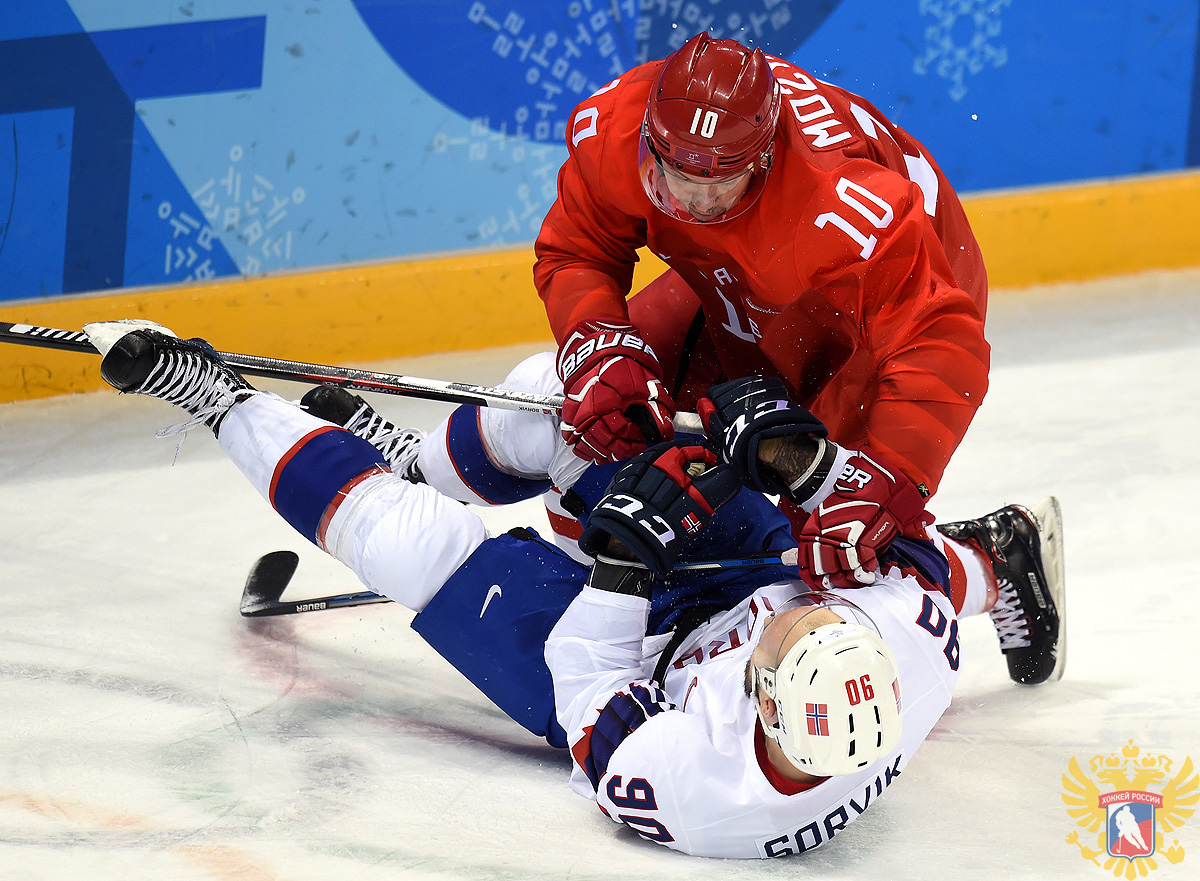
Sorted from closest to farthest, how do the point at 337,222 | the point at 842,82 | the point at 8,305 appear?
the point at 8,305, the point at 337,222, the point at 842,82

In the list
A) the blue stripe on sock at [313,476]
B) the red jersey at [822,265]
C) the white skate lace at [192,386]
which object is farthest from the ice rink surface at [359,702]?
the red jersey at [822,265]

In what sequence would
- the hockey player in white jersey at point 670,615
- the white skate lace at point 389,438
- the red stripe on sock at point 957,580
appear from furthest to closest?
the white skate lace at point 389,438 < the red stripe on sock at point 957,580 < the hockey player in white jersey at point 670,615

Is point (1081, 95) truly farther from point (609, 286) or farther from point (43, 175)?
point (43, 175)

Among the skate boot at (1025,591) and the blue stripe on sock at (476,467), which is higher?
the blue stripe on sock at (476,467)

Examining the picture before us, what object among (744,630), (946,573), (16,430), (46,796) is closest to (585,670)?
(744,630)

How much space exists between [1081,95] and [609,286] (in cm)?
318

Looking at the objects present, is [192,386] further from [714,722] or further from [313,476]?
[714,722]

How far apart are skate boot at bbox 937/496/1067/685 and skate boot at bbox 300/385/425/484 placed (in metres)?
1.15

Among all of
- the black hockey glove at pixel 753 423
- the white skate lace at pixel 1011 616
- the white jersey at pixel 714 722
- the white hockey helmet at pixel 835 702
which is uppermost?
the black hockey glove at pixel 753 423

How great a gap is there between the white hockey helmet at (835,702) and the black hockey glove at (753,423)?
0.34m

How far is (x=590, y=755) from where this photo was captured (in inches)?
72.8

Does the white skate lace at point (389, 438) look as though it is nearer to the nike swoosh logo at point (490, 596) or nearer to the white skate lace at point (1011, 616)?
the nike swoosh logo at point (490, 596)

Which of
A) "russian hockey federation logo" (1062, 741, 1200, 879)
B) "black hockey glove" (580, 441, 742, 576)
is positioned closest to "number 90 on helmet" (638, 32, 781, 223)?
"black hockey glove" (580, 441, 742, 576)

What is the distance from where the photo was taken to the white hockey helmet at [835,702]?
1.65 m
